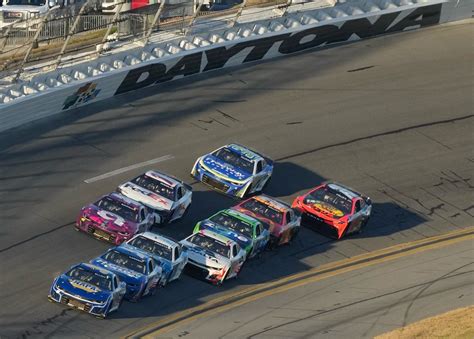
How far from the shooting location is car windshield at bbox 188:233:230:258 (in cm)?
3722

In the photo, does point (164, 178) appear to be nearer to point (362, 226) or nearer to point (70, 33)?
point (362, 226)

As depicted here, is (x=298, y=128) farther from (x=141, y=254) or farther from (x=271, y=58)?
(x=141, y=254)

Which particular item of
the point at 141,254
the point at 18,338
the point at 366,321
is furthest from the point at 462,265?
the point at 18,338

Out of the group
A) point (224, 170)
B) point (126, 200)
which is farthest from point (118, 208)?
point (224, 170)

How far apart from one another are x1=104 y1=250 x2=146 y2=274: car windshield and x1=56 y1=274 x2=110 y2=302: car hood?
5.95ft

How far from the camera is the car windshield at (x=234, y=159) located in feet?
140

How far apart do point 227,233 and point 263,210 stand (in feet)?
6.55

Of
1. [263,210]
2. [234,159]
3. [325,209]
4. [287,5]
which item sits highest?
[287,5]

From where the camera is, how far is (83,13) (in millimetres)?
47188

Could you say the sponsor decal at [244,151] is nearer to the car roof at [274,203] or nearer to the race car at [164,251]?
the car roof at [274,203]

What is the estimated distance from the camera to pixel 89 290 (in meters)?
33.9

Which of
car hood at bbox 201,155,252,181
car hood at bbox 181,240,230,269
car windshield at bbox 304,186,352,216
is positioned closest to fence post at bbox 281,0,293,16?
car hood at bbox 201,155,252,181

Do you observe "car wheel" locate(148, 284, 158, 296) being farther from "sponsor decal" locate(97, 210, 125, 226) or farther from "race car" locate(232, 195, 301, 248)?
"race car" locate(232, 195, 301, 248)

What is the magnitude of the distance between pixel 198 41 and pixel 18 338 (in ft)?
72.7
